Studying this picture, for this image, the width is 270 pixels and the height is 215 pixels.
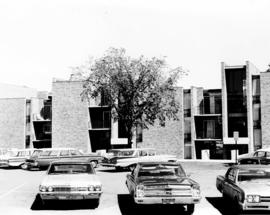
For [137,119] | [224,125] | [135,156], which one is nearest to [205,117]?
[224,125]

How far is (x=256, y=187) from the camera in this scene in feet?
40.9

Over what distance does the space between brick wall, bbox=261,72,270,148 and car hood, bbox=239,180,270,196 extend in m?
35.0

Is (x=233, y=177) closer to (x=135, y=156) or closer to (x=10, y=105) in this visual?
(x=135, y=156)

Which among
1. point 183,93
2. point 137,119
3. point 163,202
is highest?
point 183,93

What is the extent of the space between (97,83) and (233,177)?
28.0m

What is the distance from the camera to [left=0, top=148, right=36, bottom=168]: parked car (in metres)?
33.1

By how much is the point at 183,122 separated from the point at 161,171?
117 ft

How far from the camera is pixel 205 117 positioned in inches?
1971

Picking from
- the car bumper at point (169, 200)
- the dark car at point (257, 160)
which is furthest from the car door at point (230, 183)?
the dark car at point (257, 160)

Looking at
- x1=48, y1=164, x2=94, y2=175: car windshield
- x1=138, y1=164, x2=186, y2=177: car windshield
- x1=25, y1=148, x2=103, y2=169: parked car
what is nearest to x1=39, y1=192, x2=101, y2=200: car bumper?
x1=48, y1=164, x2=94, y2=175: car windshield

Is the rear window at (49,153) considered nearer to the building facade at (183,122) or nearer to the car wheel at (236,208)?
the building facade at (183,122)

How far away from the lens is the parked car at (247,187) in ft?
39.6

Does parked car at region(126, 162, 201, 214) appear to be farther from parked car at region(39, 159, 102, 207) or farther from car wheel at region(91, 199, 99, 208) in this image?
car wheel at region(91, 199, 99, 208)

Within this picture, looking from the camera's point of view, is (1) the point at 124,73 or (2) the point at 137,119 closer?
(1) the point at 124,73
